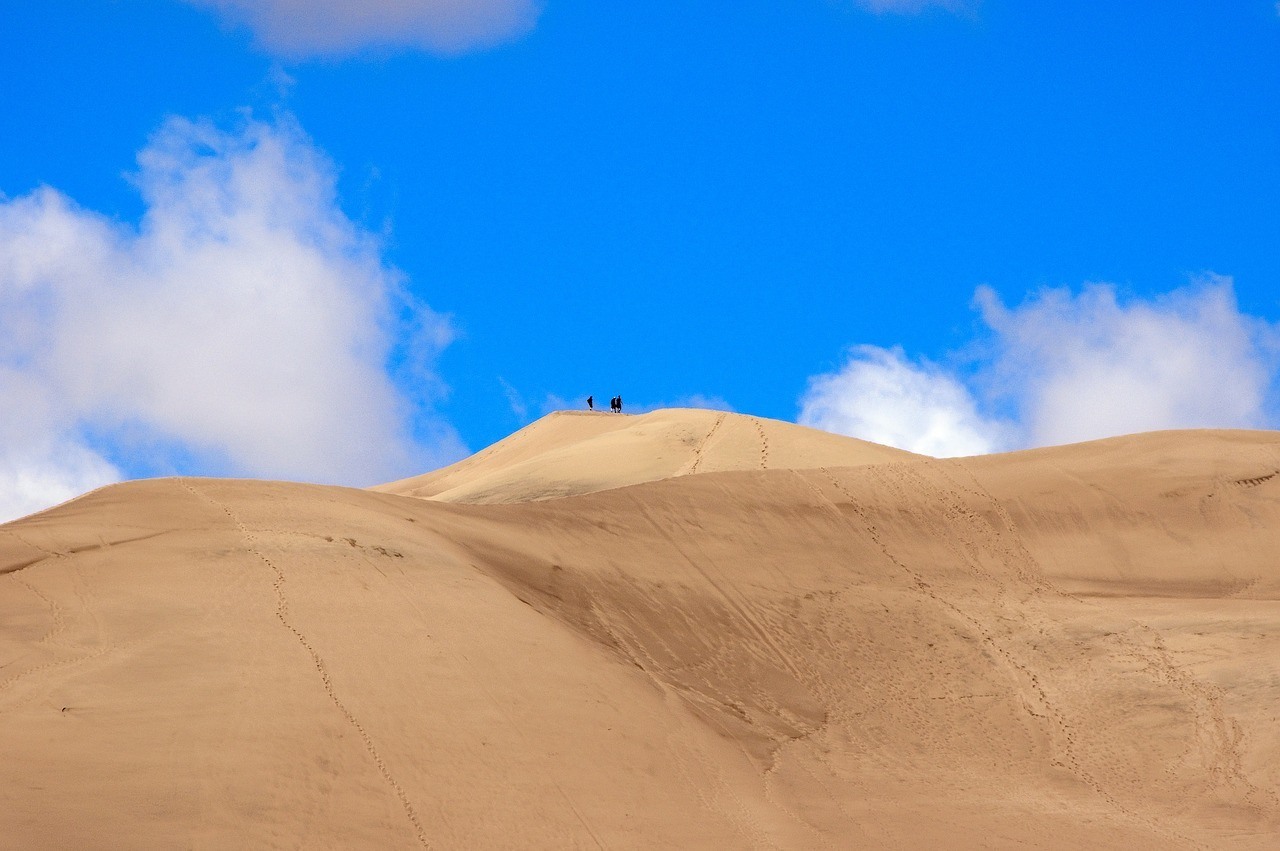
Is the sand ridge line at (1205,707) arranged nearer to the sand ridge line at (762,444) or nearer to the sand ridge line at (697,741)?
the sand ridge line at (697,741)

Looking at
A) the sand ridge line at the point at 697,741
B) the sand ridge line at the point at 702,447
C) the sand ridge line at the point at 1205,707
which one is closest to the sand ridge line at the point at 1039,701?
the sand ridge line at the point at 1205,707

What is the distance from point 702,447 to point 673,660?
753 inches

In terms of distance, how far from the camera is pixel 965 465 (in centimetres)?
2842

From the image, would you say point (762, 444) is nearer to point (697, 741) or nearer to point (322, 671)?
point (697, 741)

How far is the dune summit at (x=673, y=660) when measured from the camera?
13.2m

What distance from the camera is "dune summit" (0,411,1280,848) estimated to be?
520 inches

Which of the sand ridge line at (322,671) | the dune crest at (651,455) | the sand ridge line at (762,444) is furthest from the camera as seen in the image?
the sand ridge line at (762,444)

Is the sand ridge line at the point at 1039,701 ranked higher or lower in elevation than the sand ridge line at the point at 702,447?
lower

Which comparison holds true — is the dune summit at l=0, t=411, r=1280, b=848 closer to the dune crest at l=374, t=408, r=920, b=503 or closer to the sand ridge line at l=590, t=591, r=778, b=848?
the sand ridge line at l=590, t=591, r=778, b=848

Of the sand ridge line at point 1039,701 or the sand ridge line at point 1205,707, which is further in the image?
the sand ridge line at point 1205,707

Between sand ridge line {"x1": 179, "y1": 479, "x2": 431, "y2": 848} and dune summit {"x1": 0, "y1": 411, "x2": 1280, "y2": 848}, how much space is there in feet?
0.17

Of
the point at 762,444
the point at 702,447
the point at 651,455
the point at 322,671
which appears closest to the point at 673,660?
the point at 322,671

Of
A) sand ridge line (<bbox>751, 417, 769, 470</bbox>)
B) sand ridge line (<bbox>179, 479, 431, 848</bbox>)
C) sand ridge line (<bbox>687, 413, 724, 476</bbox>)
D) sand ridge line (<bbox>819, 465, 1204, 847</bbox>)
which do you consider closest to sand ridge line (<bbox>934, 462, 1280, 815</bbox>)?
sand ridge line (<bbox>819, 465, 1204, 847</bbox>)

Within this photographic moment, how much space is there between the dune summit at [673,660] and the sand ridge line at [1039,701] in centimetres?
6
